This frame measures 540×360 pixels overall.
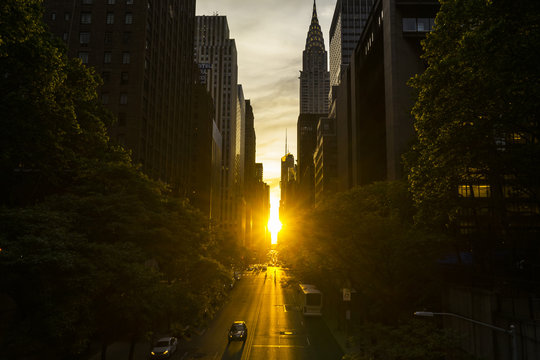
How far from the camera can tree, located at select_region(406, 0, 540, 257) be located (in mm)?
16438

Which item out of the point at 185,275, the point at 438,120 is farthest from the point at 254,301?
the point at 438,120

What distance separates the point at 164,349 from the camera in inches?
1228

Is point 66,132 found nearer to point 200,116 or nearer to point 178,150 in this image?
point 178,150

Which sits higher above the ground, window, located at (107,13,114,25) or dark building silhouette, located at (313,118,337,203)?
window, located at (107,13,114,25)

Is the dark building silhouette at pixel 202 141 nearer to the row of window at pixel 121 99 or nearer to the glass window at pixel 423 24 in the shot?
the row of window at pixel 121 99

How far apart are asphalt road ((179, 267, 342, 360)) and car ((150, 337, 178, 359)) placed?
110cm

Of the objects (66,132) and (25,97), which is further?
(66,132)

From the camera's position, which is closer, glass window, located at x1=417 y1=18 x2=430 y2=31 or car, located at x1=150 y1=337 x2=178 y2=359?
car, located at x1=150 y1=337 x2=178 y2=359

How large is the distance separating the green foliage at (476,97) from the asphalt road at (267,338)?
17.8 m

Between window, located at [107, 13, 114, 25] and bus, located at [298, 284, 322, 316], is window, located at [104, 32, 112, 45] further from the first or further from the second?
bus, located at [298, 284, 322, 316]

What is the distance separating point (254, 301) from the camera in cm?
6612

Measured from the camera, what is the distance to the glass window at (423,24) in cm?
5884

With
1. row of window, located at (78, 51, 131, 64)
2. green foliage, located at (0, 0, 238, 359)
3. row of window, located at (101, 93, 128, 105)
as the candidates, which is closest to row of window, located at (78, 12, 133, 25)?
row of window, located at (78, 51, 131, 64)

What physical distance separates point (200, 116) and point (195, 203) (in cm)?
4693
